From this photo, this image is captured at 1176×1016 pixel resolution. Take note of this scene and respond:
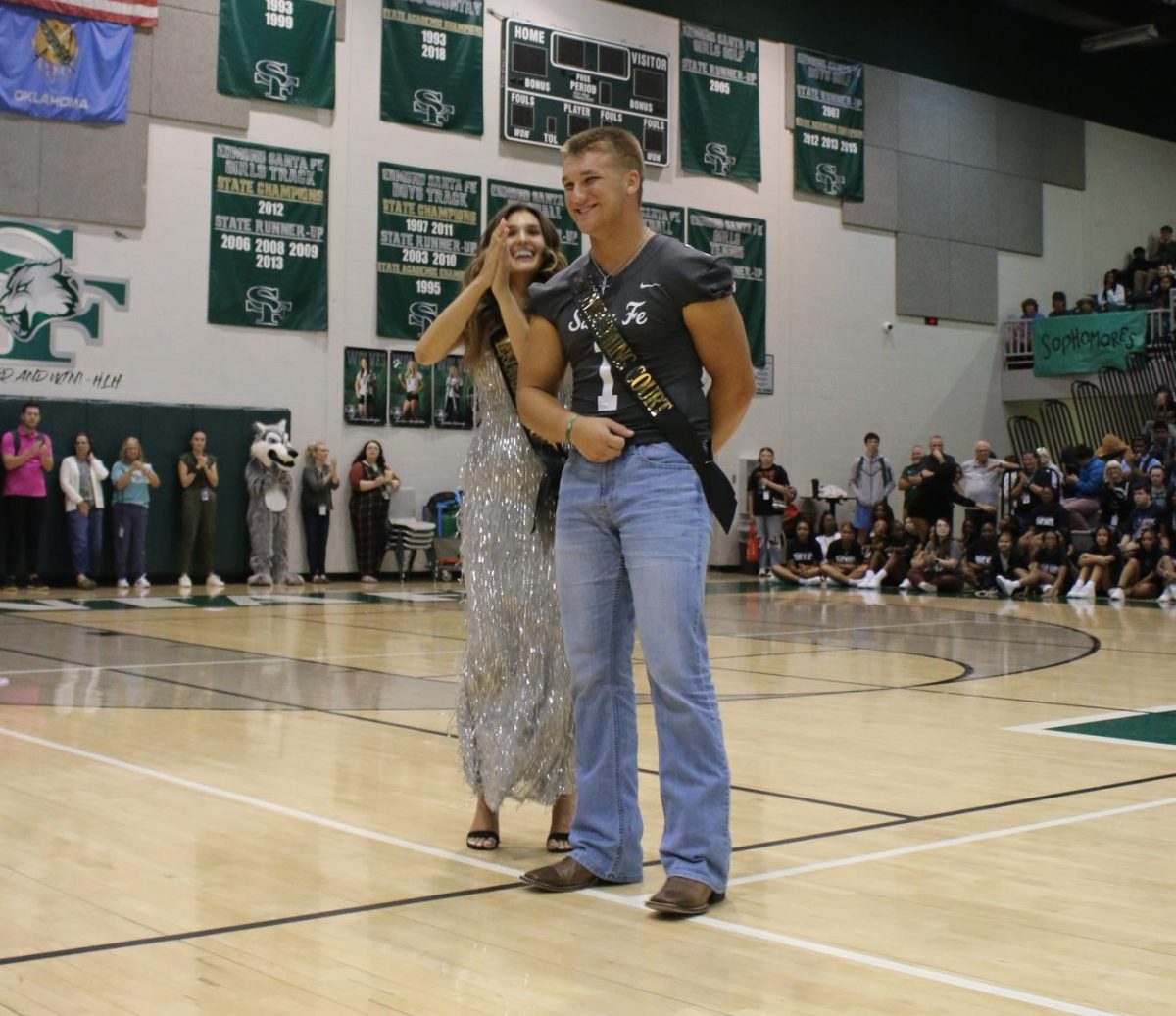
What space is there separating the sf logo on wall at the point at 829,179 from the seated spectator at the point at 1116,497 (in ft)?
24.6

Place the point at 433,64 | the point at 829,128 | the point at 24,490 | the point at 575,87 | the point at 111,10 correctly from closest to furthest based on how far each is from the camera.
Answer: the point at 24,490, the point at 111,10, the point at 433,64, the point at 575,87, the point at 829,128

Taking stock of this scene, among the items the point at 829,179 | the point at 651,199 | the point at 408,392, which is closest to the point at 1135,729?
the point at 408,392

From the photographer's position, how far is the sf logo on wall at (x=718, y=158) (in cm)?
2159

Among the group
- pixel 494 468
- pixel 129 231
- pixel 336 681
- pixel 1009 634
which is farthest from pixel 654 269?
pixel 129 231

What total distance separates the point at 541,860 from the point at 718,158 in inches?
745

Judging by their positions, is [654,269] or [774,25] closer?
[654,269]

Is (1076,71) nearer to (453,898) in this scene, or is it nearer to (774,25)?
(774,25)

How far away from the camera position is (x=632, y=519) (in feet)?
11.4

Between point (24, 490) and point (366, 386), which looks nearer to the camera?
point (24, 490)

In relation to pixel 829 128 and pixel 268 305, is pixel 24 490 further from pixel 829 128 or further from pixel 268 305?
pixel 829 128

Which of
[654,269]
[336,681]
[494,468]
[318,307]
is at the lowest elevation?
[336,681]

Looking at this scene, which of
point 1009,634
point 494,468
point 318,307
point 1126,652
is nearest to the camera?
point 494,468

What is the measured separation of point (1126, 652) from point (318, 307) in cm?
1148

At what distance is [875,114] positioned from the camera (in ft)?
76.6
